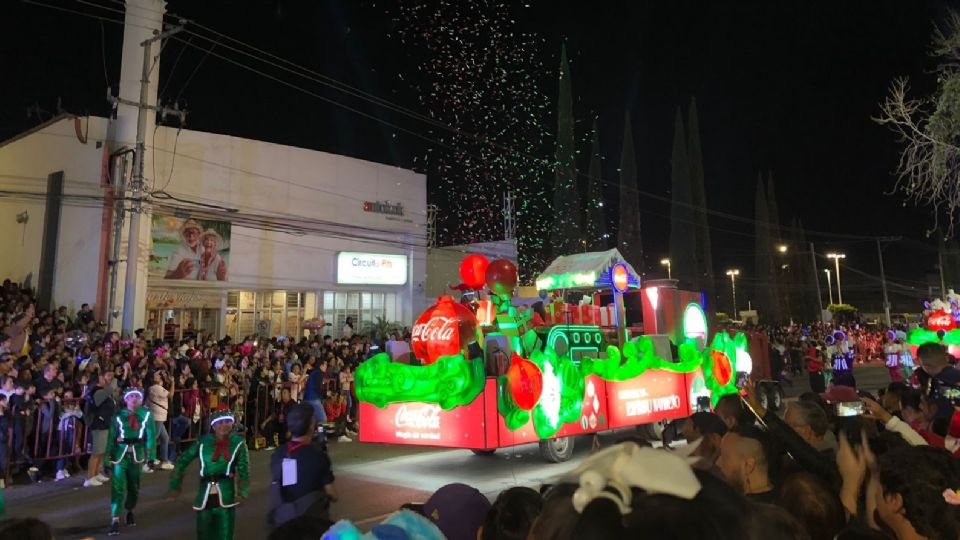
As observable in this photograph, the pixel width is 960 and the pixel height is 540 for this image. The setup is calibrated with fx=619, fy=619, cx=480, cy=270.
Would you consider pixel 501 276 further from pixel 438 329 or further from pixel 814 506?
pixel 814 506

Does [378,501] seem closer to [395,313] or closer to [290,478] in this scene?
[290,478]

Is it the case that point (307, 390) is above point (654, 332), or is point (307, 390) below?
below

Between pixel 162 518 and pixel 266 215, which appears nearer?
pixel 162 518

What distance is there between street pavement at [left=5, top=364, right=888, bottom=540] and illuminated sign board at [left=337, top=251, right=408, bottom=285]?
46.3 ft

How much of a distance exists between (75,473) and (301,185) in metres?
16.2

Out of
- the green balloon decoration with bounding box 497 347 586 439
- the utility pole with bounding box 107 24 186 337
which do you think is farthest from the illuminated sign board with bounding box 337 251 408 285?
the green balloon decoration with bounding box 497 347 586 439

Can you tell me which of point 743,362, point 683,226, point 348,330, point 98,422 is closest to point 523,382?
point 98,422

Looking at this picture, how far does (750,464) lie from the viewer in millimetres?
3084

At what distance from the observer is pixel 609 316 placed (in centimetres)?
1196

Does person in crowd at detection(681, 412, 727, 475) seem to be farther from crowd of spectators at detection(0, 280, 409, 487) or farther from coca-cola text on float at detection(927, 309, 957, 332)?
coca-cola text on float at detection(927, 309, 957, 332)

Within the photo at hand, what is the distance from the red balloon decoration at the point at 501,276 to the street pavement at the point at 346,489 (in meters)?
2.91

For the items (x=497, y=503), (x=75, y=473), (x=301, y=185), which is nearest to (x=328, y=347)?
(x=75, y=473)

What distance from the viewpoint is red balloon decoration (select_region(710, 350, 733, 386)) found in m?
13.2

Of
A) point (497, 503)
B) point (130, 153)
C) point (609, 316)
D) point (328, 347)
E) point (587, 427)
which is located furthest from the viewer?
point (130, 153)
